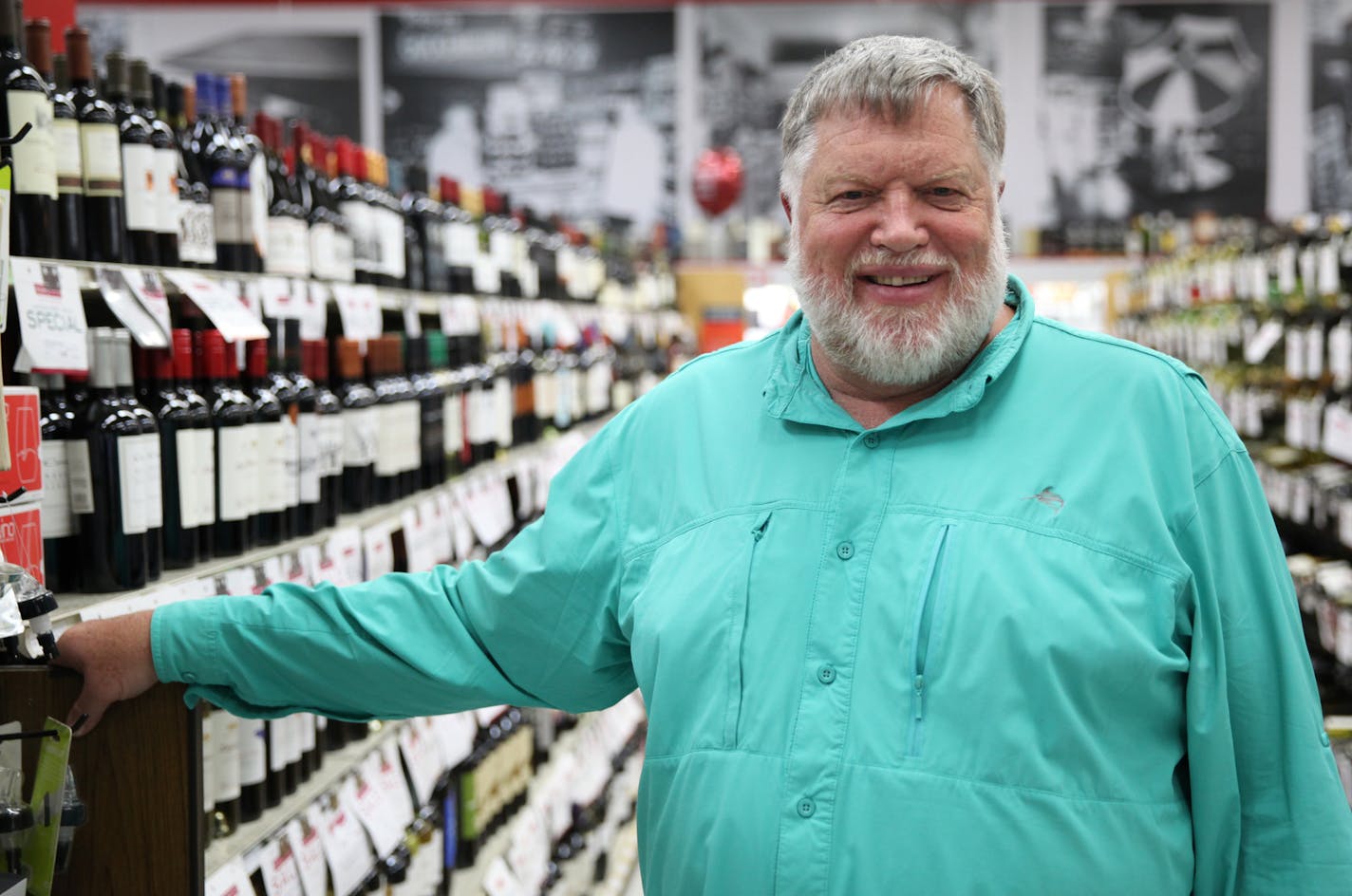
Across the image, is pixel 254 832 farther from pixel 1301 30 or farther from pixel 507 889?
pixel 1301 30

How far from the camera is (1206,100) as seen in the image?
1090cm

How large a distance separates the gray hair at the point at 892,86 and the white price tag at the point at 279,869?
137 cm

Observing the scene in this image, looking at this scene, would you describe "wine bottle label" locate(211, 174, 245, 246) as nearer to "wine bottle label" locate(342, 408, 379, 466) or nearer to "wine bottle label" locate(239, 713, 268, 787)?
"wine bottle label" locate(342, 408, 379, 466)

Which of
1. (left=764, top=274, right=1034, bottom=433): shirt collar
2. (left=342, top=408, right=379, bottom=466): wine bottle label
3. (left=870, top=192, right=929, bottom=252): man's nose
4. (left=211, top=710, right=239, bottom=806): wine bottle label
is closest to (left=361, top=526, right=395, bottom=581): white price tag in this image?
(left=342, top=408, right=379, bottom=466): wine bottle label

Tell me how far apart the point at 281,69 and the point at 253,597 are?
10.4 m

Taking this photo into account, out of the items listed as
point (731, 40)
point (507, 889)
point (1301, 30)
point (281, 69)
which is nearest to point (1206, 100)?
point (1301, 30)

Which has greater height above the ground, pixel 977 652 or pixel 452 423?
pixel 452 423

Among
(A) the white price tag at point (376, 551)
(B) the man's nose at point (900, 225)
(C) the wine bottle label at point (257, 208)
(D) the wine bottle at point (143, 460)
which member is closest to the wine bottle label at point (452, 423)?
(A) the white price tag at point (376, 551)

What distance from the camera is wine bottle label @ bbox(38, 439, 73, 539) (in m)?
1.76

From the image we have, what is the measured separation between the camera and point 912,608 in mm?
1525

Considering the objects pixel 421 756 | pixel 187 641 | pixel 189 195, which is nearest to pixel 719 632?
pixel 187 641

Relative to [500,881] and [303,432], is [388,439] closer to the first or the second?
[303,432]

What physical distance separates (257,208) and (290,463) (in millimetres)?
456

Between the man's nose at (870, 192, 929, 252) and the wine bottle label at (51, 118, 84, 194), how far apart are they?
1.11 m
